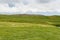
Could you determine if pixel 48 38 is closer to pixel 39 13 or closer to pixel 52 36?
pixel 52 36

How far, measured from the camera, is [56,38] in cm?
689

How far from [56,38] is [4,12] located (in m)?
10.5

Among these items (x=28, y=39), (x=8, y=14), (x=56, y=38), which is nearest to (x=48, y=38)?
(x=56, y=38)

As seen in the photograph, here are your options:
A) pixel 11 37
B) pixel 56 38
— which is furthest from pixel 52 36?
pixel 11 37

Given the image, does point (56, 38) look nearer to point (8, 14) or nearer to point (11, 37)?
point (11, 37)

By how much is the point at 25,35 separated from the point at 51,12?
10.3 m

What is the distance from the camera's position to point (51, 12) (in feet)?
56.2

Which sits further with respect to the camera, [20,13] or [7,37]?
[20,13]

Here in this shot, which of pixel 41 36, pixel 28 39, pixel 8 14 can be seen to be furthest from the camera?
pixel 8 14

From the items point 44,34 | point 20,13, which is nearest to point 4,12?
point 20,13

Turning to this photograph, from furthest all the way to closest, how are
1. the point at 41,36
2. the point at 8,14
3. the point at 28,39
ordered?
the point at 8,14, the point at 41,36, the point at 28,39

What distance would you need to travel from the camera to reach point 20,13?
56.0 feet

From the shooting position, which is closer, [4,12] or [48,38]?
[48,38]

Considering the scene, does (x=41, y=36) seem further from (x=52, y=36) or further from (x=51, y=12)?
(x=51, y=12)
